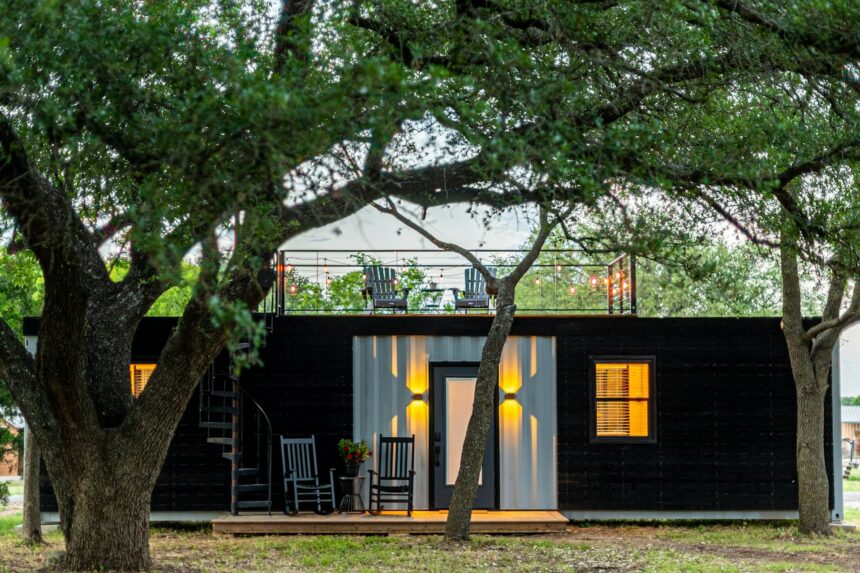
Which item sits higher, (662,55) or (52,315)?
(662,55)

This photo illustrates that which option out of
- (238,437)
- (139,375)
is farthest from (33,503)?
(238,437)

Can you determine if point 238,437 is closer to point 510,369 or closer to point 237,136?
point 510,369

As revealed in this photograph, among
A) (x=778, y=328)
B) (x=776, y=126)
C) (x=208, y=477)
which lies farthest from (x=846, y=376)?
(x=776, y=126)

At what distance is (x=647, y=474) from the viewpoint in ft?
42.4

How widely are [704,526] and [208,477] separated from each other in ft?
19.2

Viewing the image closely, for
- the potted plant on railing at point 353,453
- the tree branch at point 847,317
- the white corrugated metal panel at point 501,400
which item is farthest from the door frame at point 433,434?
the tree branch at point 847,317

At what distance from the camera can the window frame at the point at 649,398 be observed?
12953 millimetres

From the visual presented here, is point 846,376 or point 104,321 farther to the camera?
point 846,376

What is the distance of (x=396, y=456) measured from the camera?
12656 millimetres

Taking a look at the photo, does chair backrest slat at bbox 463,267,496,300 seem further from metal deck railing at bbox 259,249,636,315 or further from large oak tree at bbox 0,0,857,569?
large oak tree at bbox 0,0,857,569

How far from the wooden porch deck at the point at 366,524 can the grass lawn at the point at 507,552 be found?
0.66 ft

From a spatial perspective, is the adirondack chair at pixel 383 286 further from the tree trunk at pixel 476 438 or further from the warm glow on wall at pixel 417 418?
the tree trunk at pixel 476 438

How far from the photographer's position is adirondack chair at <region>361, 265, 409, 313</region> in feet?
45.8

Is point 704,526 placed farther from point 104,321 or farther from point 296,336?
point 104,321
